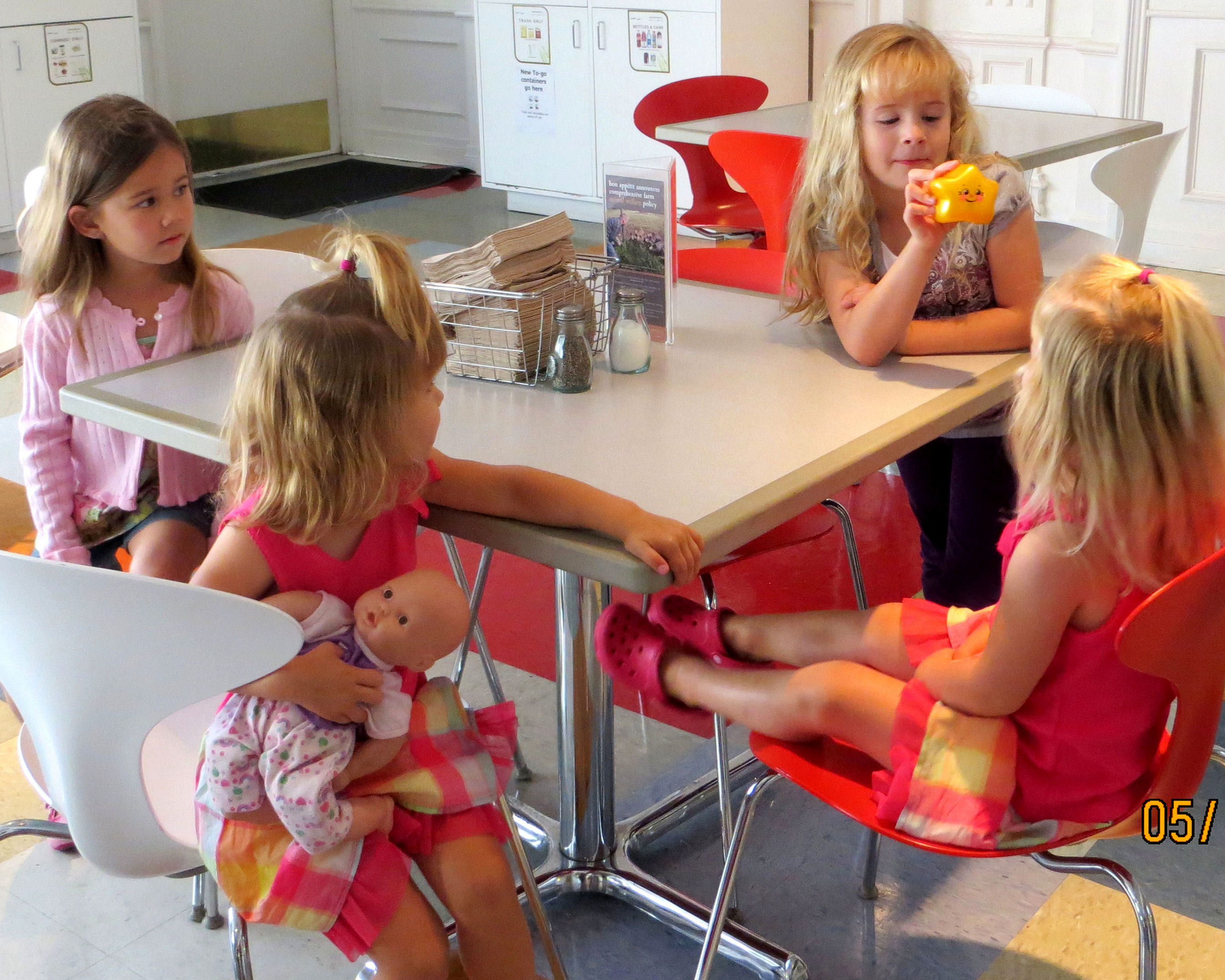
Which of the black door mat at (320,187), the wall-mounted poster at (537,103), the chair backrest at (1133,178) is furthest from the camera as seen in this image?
the black door mat at (320,187)

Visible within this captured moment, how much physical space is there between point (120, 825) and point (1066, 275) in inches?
43.2

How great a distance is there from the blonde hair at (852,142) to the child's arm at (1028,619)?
773mm

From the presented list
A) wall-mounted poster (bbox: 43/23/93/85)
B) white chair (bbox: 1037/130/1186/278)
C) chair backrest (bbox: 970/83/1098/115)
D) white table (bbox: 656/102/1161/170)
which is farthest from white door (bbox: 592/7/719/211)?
white chair (bbox: 1037/130/1186/278)

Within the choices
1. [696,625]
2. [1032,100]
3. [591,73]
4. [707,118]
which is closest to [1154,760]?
[696,625]

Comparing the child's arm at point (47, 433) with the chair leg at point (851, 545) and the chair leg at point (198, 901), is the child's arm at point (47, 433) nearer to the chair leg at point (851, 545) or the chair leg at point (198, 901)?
the chair leg at point (198, 901)

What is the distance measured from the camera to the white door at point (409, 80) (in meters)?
7.38

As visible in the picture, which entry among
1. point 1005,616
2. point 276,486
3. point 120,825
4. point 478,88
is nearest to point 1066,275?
point 1005,616

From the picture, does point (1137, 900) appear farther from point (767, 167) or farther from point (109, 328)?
point (767, 167)

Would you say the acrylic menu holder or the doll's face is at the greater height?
the acrylic menu holder

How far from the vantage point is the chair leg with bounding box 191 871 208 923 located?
6.27 feet

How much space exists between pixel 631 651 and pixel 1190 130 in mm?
4299

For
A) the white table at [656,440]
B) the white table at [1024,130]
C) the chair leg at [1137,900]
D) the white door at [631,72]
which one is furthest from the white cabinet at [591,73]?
the chair leg at [1137,900]

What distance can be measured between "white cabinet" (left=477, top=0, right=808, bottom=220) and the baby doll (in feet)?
15.1
